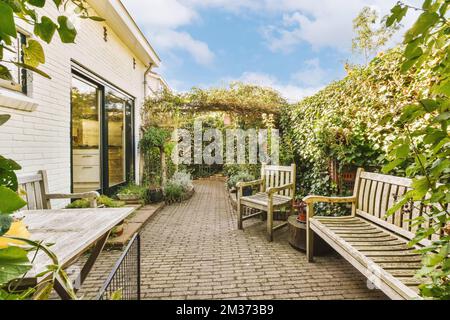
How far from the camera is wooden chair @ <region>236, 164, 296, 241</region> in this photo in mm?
3834

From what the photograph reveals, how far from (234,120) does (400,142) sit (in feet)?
22.5

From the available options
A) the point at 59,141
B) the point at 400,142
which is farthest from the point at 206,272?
the point at 59,141

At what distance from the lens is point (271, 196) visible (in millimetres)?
3842

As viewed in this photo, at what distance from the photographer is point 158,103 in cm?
742

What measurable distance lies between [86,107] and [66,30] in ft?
16.9

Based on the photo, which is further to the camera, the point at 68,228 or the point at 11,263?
the point at 68,228

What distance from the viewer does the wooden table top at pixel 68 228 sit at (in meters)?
1.32

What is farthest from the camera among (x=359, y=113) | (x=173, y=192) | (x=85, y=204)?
(x=173, y=192)

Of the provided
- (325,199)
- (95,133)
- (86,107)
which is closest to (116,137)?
(95,133)

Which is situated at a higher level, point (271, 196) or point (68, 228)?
point (68, 228)

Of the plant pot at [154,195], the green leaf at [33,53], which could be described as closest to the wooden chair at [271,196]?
the plant pot at [154,195]

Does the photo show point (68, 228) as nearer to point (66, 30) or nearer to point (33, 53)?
point (33, 53)

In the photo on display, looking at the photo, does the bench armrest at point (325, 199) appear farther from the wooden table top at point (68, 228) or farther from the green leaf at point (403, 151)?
the green leaf at point (403, 151)

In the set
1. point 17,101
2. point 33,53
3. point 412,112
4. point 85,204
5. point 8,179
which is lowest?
point 85,204
